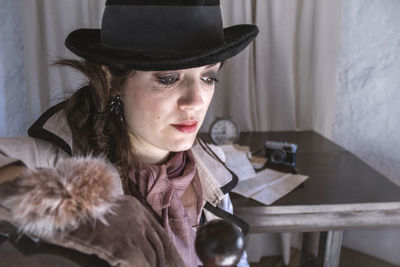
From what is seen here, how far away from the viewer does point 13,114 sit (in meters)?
1.68

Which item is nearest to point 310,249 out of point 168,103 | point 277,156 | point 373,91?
point 277,156

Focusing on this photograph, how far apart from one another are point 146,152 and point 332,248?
1028 millimetres

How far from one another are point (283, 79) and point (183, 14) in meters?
1.36

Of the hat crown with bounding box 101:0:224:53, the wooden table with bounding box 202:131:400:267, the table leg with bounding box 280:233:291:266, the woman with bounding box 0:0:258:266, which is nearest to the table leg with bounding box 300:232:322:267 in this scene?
the table leg with bounding box 280:233:291:266

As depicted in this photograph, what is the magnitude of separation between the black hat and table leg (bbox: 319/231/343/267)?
3.50 feet

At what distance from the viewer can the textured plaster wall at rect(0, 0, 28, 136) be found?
1.61m

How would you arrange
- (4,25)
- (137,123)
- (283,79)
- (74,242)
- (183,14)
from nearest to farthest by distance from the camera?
1. (74,242)
2. (183,14)
3. (137,123)
4. (4,25)
5. (283,79)

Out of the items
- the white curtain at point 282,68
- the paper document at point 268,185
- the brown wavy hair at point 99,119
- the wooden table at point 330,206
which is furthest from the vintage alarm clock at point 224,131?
the brown wavy hair at point 99,119

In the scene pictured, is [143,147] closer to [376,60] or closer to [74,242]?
[74,242]

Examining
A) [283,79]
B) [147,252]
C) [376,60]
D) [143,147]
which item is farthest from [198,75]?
[376,60]

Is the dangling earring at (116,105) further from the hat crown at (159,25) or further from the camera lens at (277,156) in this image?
the camera lens at (277,156)

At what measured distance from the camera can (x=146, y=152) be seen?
0.91m

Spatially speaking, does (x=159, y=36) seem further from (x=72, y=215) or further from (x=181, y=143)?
(x=72, y=215)

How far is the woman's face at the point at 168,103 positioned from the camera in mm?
772
